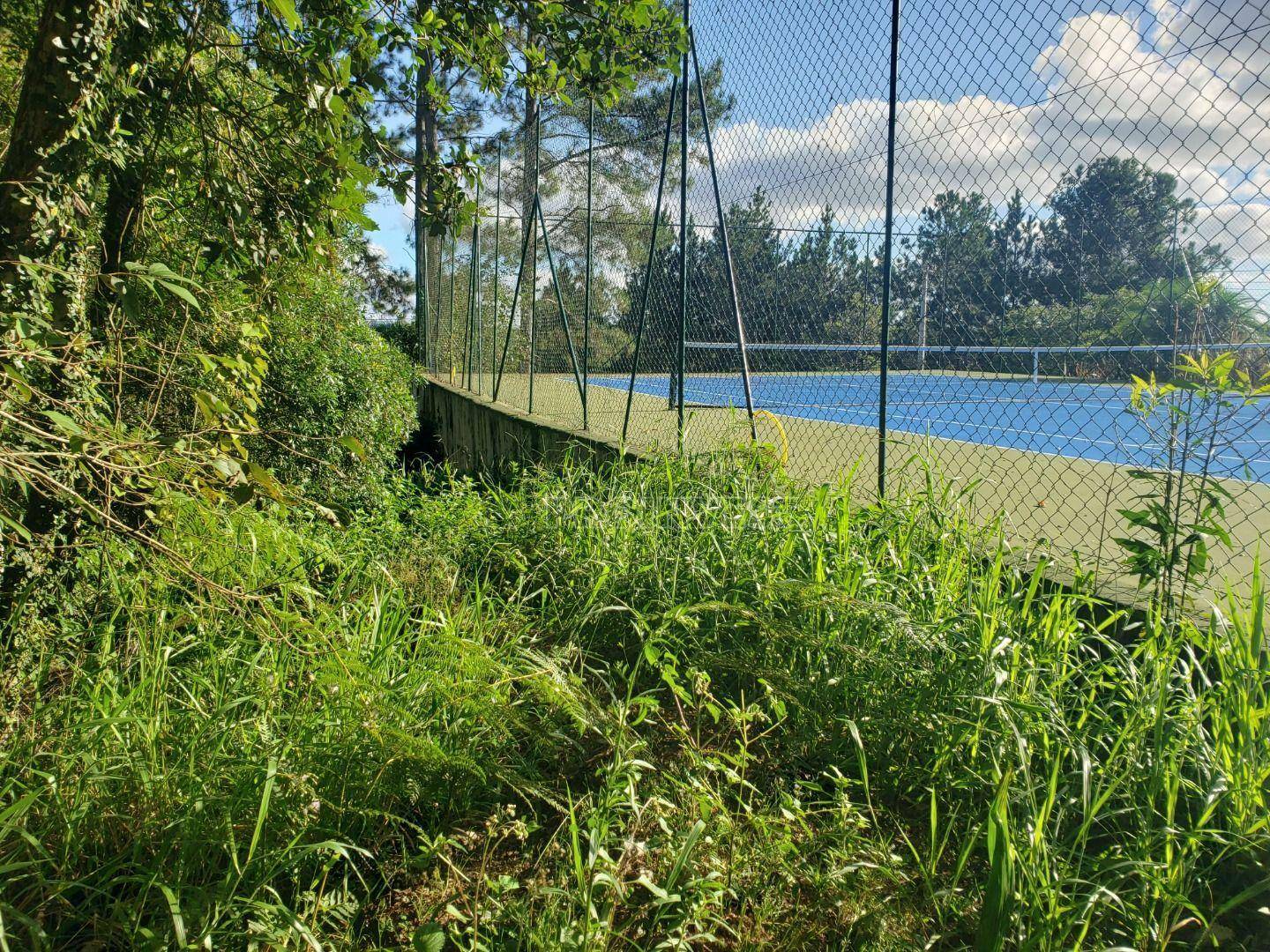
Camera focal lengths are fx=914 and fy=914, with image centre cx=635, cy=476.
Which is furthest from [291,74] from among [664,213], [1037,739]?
[664,213]

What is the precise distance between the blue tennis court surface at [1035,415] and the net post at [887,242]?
0.52 feet

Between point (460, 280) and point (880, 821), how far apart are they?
46.9 ft

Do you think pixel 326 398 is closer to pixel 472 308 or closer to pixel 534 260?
pixel 534 260

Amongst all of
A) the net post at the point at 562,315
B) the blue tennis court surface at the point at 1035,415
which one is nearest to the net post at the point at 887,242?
the blue tennis court surface at the point at 1035,415

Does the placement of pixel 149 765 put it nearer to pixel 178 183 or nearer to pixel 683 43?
pixel 178 183

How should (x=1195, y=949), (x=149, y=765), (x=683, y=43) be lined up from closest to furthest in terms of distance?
1. (x=1195, y=949)
2. (x=149, y=765)
3. (x=683, y=43)

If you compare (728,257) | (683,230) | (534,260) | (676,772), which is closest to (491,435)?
(534,260)

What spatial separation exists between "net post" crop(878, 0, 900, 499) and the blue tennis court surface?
16 cm

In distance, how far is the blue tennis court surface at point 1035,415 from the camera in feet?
9.41

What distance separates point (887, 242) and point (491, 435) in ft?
24.2

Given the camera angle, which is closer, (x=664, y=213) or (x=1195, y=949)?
(x=1195, y=949)

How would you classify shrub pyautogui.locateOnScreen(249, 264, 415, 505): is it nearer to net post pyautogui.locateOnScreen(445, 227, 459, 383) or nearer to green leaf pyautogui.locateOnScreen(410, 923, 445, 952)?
green leaf pyautogui.locateOnScreen(410, 923, 445, 952)

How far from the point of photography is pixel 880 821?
253 cm

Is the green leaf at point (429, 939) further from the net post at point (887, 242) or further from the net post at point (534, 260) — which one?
the net post at point (534, 260)
